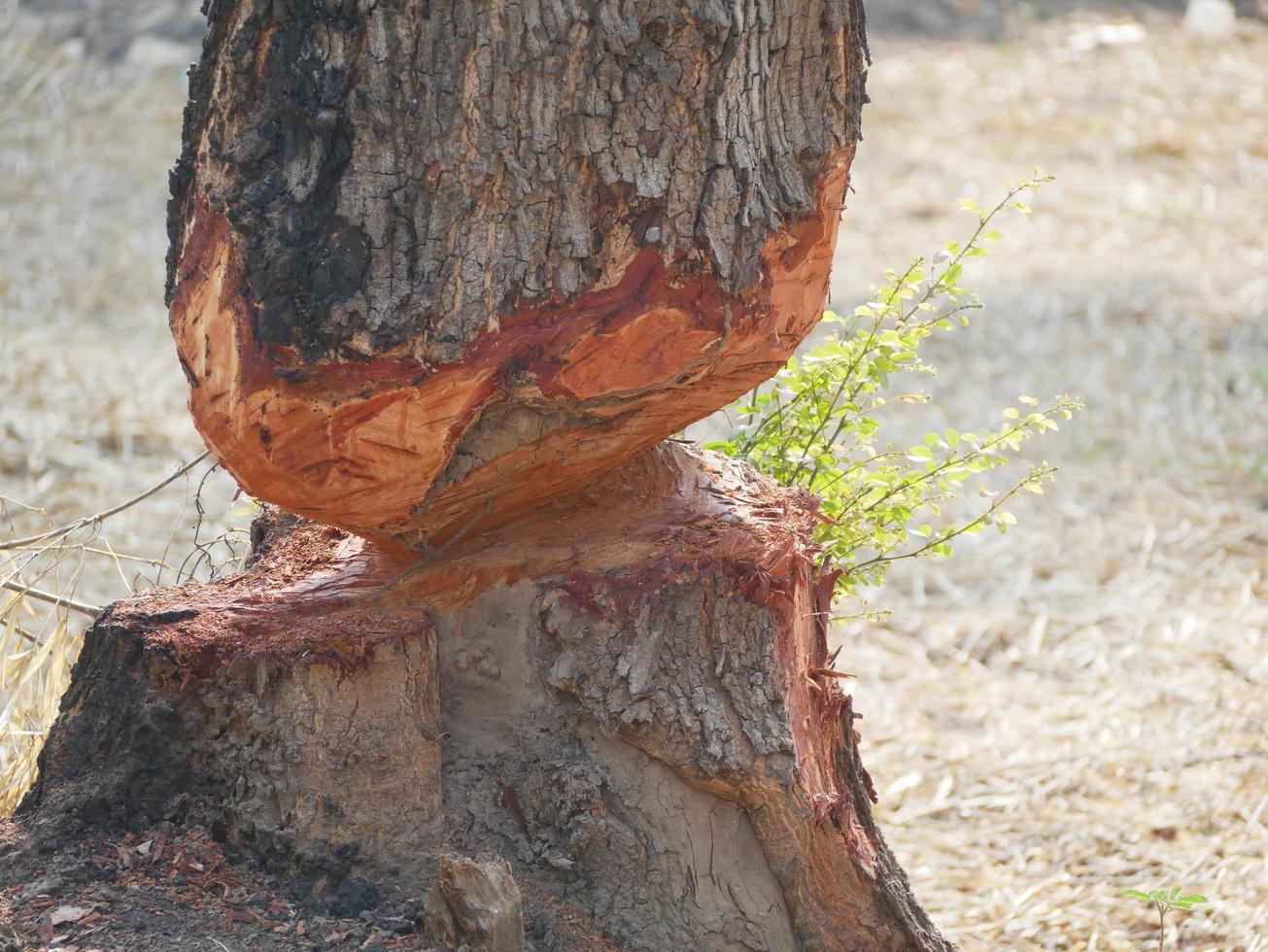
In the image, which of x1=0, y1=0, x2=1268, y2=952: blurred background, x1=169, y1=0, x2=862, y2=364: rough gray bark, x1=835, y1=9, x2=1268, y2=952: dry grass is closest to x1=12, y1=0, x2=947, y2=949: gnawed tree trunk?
x1=169, y1=0, x2=862, y2=364: rough gray bark

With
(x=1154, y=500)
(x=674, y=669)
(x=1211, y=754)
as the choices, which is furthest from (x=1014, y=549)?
(x=674, y=669)

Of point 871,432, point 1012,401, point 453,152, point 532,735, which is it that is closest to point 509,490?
point 532,735

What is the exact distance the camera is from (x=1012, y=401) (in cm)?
543

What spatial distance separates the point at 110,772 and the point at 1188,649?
3.02 m

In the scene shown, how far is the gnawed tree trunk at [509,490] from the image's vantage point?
58.1 inches

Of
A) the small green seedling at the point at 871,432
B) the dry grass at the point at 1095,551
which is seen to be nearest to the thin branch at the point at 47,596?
the small green seedling at the point at 871,432

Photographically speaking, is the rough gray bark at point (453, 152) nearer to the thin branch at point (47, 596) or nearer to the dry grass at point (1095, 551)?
the thin branch at point (47, 596)

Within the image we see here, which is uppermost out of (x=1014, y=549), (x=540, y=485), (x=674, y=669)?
(x=1014, y=549)

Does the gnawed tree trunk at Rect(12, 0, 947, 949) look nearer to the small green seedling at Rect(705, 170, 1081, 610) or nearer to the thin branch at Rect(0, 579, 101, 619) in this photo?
the small green seedling at Rect(705, 170, 1081, 610)

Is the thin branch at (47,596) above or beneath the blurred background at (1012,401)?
beneath

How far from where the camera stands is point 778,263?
1.64m

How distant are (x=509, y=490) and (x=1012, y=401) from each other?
13.5 ft

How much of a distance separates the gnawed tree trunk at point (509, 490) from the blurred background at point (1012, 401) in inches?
26.4

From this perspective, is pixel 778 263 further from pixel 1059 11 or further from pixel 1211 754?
pixel 1059 11
